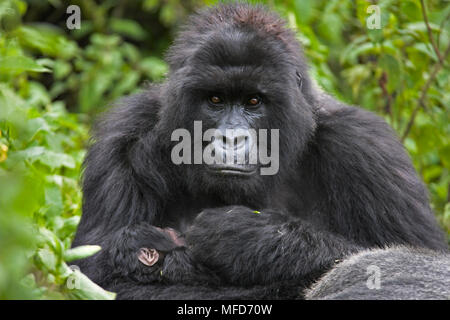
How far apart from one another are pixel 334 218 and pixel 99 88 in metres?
3.91

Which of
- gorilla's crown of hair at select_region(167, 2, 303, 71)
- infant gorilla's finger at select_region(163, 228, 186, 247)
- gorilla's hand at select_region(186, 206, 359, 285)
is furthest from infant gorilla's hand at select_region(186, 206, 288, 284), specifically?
gorilla's crown of hair at select_region(167, 2, 303, 71)

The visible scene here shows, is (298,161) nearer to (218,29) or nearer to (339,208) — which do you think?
(339,208)

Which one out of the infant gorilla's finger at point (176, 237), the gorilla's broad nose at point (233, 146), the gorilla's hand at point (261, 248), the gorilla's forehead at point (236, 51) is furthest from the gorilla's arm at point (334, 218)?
the gorilla's forehead at point (236, 51)

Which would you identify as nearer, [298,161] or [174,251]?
[174,251]

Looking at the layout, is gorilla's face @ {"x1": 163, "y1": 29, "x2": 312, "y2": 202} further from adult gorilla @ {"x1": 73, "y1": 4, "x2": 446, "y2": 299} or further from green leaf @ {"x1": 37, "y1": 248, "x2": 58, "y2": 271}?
green leaf @ {"x1": 37, "y1": 248, "x2": 58, "y2": 271}

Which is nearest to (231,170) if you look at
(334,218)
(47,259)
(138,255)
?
(138,255)

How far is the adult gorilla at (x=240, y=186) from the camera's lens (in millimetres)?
3803

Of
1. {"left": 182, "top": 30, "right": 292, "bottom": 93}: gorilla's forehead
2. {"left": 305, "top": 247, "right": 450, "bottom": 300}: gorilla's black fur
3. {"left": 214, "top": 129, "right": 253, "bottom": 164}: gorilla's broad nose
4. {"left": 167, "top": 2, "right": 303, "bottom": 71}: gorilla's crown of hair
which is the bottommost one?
{"left": 305, "top": 247, "right": 450, "bottom": 300}: gorilla's black fur

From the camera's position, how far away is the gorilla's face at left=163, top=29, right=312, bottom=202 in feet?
12.7

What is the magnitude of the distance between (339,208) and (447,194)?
2082 mm

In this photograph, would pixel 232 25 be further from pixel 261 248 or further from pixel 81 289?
pixel 81 289

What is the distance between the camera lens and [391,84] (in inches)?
223

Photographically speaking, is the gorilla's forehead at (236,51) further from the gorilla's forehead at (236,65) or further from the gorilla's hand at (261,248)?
the gorilla's hand at (261,248)

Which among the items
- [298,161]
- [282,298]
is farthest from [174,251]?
[298,161]
